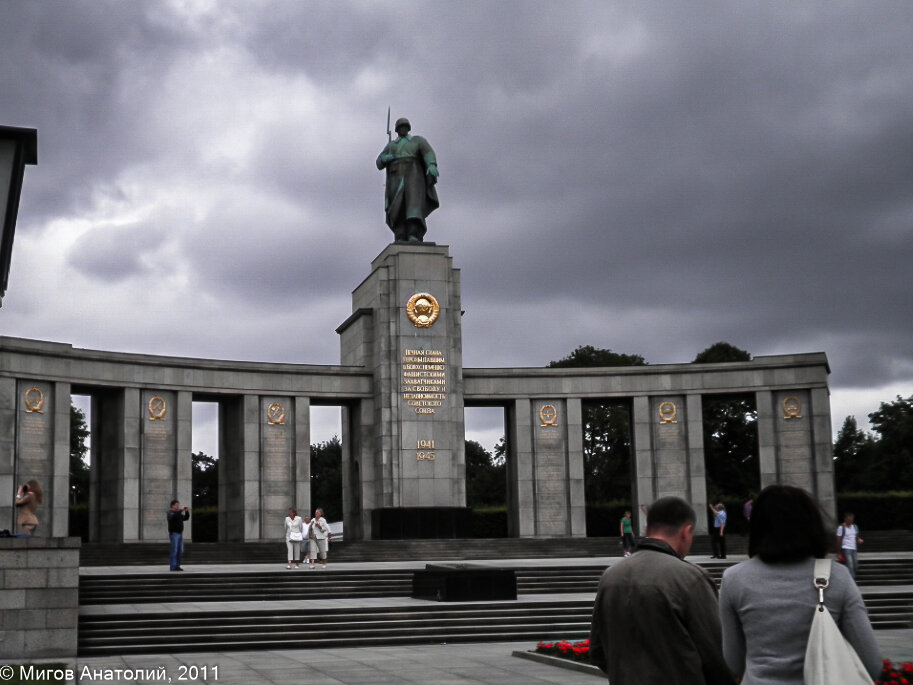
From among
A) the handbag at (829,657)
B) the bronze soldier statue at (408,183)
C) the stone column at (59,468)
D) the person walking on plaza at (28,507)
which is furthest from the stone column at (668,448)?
the handbag at (829,657)

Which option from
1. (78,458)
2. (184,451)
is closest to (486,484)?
(78,458)

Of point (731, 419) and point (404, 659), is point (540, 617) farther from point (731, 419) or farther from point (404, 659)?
point (731, 419)

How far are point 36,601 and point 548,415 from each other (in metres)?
24.3

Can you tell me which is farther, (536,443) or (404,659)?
(536,443)

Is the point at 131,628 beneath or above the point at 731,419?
beneath

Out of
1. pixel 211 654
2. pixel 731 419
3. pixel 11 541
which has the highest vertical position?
pixel 731 419

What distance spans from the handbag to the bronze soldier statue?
3458cm

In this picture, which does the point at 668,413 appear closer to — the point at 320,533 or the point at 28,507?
the point at 320,533

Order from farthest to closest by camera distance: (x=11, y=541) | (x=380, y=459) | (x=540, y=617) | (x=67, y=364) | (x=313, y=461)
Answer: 1. (x=313, y=461)
2. (x=380, y=459)
3. (x=67, y=364)
4. (x=540, y=617)
5. (x=11, y=541)

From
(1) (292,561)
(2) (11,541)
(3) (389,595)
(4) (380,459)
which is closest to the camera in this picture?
(2) (11,541)

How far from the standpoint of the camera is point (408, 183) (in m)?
38.1

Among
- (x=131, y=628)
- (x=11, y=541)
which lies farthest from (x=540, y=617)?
(x=11, y=541)

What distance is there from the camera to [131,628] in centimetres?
1686

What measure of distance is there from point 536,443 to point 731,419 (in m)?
24.2
